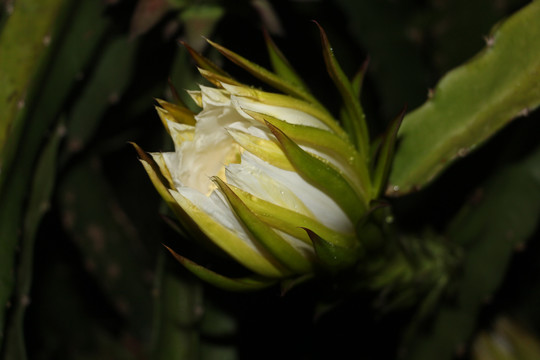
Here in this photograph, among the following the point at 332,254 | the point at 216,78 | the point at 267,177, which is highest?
the point at 216,78

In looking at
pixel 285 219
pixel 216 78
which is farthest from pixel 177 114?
pixel 285 219

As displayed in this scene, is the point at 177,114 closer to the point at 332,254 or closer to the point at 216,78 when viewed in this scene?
the point at 216,78

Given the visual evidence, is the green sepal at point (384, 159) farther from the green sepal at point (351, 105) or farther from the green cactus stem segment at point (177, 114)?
the green cactus stem segment at point (177, 114)

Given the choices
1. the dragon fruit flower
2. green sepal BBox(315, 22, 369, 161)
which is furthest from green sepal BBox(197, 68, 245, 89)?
green sepal BBox(315, 22, 369, 161)

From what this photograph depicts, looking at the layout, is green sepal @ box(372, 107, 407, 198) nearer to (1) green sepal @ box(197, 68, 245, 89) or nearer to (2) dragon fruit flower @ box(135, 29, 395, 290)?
(2) dragon fruit flower @ box(135, 29, 395, 290)

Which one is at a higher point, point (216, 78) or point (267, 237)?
point (216, 78)

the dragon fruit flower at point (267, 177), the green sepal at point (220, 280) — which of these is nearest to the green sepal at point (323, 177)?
the dragon fruit flower at point (267, 177)
